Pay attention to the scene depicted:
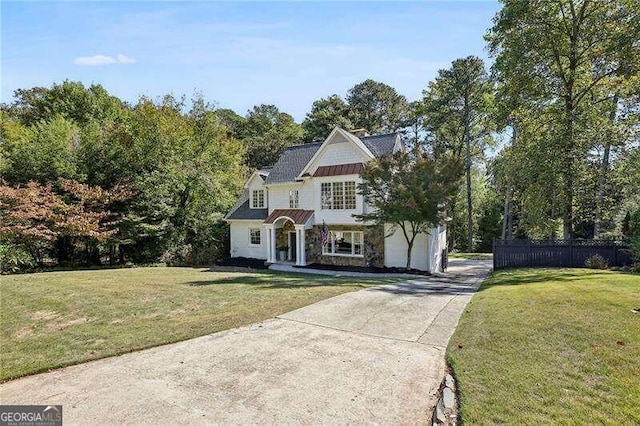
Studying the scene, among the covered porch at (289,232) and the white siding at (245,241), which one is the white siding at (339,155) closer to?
the covered porch at (289,232)

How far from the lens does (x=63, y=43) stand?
967 cm

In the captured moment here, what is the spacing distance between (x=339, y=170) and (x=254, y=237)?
29.5 ft

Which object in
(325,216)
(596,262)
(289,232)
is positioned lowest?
(596,262)

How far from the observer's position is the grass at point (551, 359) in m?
4.54

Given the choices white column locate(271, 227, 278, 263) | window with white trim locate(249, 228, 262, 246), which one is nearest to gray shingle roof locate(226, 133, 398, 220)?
window with white trim locate(249, 228, 262, 246)

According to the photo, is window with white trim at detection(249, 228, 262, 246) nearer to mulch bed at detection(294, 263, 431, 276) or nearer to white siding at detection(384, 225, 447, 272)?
mulch bed at detection(294, 263, 431, 276)

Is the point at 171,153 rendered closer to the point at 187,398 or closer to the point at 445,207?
the point at 445,207

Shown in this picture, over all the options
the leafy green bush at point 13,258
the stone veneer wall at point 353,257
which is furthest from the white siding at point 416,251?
the leafy green bush at point 13,258

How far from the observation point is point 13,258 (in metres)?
19.4

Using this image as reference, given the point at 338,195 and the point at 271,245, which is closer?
the point at 338,195

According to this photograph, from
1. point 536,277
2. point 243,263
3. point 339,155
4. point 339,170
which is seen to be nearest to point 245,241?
point 243,263

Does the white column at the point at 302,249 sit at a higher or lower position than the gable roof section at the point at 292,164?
lower

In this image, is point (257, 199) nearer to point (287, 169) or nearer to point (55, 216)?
point (287, 169)

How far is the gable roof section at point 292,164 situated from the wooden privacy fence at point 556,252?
44.8 ft
